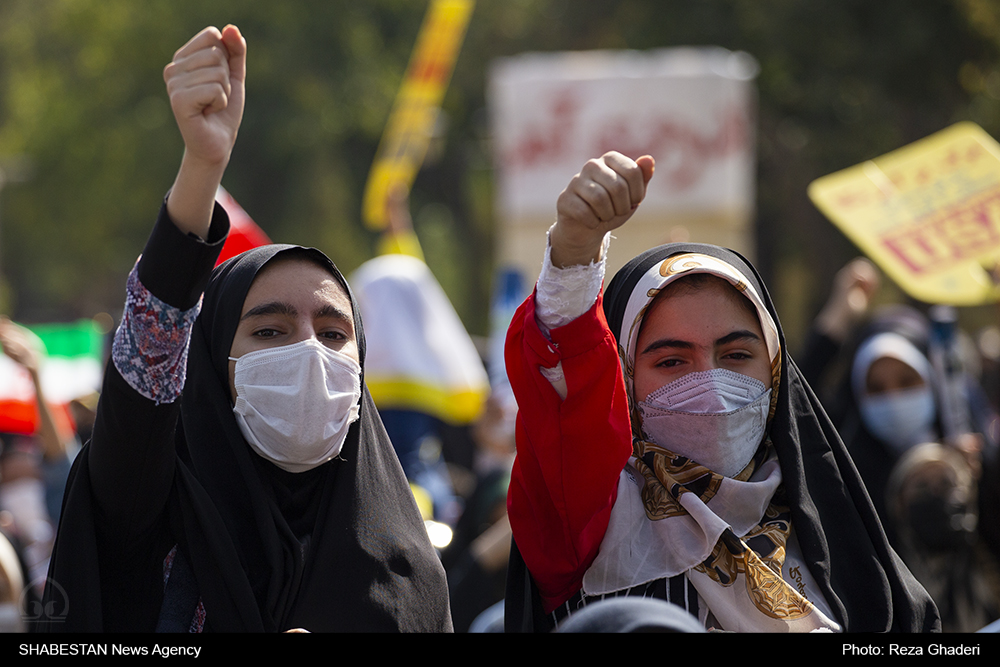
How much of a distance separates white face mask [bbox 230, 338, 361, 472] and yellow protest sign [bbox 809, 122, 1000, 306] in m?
1.81

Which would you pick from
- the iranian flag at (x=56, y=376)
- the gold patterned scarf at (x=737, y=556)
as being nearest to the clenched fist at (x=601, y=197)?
the gold patterned scarf at (x=737, y=556)

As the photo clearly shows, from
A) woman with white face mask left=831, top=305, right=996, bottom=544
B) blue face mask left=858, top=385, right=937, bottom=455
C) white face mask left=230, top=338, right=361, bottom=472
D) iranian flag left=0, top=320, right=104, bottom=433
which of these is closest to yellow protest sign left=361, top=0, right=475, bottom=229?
iranian flag left=0, top=320, right=104, bottom=433

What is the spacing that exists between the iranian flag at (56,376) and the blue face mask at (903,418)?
315 centimetres

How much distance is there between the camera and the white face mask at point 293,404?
2.14 metres

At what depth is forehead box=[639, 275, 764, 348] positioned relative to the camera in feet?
7.10

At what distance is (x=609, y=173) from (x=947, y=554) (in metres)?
2.44

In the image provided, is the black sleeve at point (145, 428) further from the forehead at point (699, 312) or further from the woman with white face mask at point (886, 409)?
the woman with white face mask at point (886, 409)

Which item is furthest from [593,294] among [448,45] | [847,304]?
[448,45]

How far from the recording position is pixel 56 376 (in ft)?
26.5

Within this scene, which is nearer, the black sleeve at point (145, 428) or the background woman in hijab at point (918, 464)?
the black sleeve at point (145, 428)

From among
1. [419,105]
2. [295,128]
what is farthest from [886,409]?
[295,128]

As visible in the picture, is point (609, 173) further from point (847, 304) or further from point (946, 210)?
point (847, 304)

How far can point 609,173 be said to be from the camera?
1.83 m

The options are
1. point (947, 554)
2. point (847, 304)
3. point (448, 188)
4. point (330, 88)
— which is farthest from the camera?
point (448, 188)
